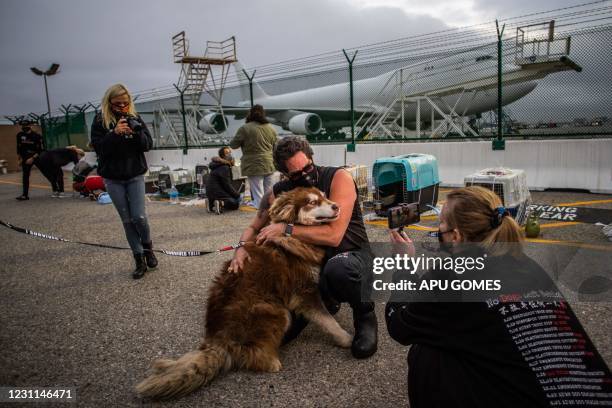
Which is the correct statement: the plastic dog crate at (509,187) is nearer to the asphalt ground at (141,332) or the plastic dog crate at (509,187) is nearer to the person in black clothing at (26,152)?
the asphalt ground at (141,332)

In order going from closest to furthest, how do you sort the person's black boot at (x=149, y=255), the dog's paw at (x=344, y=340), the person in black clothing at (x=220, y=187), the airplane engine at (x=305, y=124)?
the dog's paw at (x=344, y=340)
the person's black boot at (x=149, y=255)
the person in black clothing at (x=220, y=187)
the airplane engine at (x=305, y=124)

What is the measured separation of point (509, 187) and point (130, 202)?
4737mm

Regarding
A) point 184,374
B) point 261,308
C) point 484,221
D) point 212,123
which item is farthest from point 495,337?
point 212,123

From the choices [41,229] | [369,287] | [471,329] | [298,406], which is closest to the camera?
[471,329]

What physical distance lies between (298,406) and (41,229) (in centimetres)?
751

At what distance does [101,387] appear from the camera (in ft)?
8.37

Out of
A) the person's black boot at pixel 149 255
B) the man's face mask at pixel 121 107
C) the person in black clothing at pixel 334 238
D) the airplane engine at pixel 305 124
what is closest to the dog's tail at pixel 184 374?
the person in black clothing at pixel 334 238

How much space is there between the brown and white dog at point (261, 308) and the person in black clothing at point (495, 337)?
41.8 inches

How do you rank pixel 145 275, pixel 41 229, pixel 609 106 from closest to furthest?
pixel 145 275, pixel 41 229, pixel 609 106

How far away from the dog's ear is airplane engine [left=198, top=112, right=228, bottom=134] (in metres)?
18.8

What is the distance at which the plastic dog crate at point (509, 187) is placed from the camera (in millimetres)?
5059

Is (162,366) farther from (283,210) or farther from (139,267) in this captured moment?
(139,267)

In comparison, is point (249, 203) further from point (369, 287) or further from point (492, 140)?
point (369, 287)

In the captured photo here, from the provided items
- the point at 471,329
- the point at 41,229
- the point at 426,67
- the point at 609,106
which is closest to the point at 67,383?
the point at 471,329
